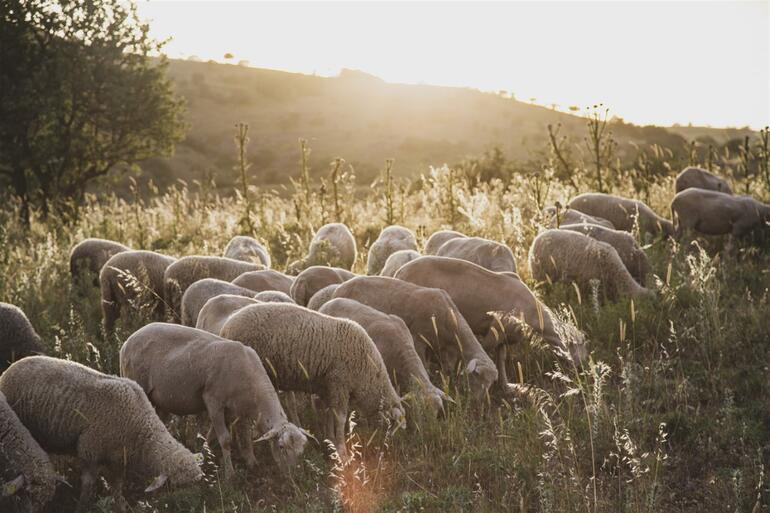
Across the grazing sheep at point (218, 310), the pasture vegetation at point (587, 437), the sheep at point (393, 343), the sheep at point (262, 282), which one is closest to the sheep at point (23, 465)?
the pasture vegetation at point (587, 437)

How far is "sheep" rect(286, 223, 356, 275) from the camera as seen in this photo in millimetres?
11046

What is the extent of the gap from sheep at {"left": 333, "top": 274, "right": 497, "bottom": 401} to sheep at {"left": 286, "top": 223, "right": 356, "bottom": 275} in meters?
3.05

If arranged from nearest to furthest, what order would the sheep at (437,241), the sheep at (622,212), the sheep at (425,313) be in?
1. the sheep at (425,313)
2. the sheep at (437,241)
3. the sheep at (622,212)

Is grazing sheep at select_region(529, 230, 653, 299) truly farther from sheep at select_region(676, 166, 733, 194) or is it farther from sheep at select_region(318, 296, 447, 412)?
sheep at select_region(676, 166, 733, 194)

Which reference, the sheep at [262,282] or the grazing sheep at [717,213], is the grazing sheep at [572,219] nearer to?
the grazing sheep at [717,213]

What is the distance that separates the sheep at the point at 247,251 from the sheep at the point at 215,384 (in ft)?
15.5

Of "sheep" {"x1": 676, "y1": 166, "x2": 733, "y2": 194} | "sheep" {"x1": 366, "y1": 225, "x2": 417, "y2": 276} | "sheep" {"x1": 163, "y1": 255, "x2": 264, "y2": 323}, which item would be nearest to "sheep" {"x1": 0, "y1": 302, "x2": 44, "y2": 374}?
"sheep" {"x1": 163, "y1": 255, "x2": 264, "y2": 323}

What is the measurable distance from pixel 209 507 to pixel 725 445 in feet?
13.5

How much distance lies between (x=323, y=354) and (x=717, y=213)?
7.77 m

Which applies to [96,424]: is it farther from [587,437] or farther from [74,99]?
[74,99]

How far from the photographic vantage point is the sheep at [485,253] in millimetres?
9469

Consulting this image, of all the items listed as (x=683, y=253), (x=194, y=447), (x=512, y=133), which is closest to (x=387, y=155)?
(x=512, y=133)

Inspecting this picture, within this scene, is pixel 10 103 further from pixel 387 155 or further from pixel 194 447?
pixel 387 155

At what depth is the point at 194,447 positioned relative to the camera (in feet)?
20.5
